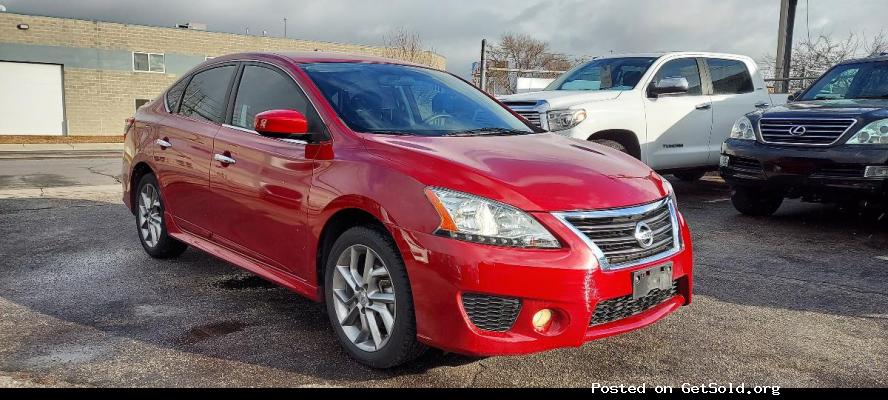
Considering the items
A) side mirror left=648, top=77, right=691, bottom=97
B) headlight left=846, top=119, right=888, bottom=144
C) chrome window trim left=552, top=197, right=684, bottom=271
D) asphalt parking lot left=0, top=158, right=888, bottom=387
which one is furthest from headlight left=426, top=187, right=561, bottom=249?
side mirror left=648, top=77, right=691, bottom=97

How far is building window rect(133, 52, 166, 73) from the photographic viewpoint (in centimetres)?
3288

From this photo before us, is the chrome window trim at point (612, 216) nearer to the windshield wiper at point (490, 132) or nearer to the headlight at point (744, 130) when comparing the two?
the windshield wiper at point (490, 132)

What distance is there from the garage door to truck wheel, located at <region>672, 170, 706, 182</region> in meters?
29.2

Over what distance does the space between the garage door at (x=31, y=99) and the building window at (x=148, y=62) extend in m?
3.13

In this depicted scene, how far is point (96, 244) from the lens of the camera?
6156 mm

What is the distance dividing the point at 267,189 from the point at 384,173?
37.0 inches

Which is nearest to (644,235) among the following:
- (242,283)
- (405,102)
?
(405,102)

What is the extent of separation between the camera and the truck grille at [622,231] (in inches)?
121

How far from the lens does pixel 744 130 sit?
23.7ft

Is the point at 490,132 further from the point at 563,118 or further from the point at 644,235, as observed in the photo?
the point at 563,118

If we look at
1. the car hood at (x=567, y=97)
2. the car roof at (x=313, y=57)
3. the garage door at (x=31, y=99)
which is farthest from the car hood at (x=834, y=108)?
the garage door at (x=31, y=99)

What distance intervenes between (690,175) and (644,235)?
7419 mm

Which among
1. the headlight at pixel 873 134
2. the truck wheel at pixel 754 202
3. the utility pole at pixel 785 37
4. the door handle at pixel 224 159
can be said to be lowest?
the truck wheel at pixel 754 202

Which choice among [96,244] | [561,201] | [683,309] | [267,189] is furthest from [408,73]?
[96,244]
